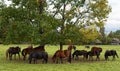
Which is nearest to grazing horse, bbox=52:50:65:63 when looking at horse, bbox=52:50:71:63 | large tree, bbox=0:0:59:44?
horse, bbox=52:50:71:63

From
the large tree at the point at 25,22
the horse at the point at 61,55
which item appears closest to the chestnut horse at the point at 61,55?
the horse at the point at 61,55

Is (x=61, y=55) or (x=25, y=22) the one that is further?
(x=61, y=55)

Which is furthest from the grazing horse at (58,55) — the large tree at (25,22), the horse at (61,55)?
the large tree at (25,22)

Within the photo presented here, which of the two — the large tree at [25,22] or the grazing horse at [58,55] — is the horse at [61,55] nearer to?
the grazing horse at [58,55]

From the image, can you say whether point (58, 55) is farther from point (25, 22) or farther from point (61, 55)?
point (25, 22)

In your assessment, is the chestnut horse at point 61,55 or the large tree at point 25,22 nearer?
the large tree at point 25,22

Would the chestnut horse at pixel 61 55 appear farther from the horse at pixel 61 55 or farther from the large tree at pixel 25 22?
the large tree at pixel 25 22

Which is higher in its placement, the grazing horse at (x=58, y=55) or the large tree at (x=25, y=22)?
the large tree at (x=25, y=22)

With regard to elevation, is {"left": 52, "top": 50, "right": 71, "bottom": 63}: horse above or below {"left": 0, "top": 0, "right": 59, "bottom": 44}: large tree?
below

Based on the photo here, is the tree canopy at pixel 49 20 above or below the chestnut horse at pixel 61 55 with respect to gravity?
above

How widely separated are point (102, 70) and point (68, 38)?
7649 mm

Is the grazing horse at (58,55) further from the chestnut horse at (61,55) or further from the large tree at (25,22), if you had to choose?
the large tree at (25,22)

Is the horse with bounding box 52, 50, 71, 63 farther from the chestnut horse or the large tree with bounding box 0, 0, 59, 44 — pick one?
the large tree with bounding box 0, 0, 59, 44

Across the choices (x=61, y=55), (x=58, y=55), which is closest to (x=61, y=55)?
(x=61, y=55)
